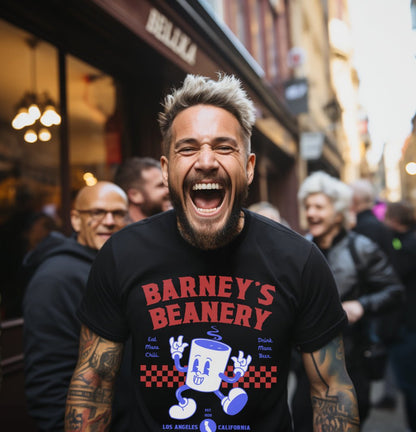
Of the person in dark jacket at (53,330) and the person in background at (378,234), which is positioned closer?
the person in dark jacket at (53,330)

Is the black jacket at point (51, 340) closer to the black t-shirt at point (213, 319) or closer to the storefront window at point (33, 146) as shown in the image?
the black t-shirt at point (213, 319)

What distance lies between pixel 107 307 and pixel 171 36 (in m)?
3.66

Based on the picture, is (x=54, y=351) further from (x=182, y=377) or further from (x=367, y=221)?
(x=367, y=221)

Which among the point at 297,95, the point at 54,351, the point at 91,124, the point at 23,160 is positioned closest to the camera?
the point at 54,351

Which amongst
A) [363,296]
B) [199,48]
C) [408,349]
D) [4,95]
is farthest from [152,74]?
[408,349]

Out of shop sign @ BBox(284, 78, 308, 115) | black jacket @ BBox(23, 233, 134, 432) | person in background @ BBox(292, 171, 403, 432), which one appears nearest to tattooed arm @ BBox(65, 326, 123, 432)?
black jacket @ BBox(23, 233, 134, 432)

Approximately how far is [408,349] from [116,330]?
406 cm

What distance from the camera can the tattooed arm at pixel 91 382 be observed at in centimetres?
182

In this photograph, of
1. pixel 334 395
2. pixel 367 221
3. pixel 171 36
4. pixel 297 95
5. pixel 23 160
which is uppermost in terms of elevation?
pixel 297 95

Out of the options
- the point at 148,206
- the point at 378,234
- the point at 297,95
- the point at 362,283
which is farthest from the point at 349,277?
the point at 297,95

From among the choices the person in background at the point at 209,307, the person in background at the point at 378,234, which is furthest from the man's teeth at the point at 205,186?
the person in background at the point at 378,234

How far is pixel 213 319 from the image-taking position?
1.75 m

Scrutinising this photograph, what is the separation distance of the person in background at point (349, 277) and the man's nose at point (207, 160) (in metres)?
1.93

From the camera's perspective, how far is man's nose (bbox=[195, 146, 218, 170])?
1746 mm
